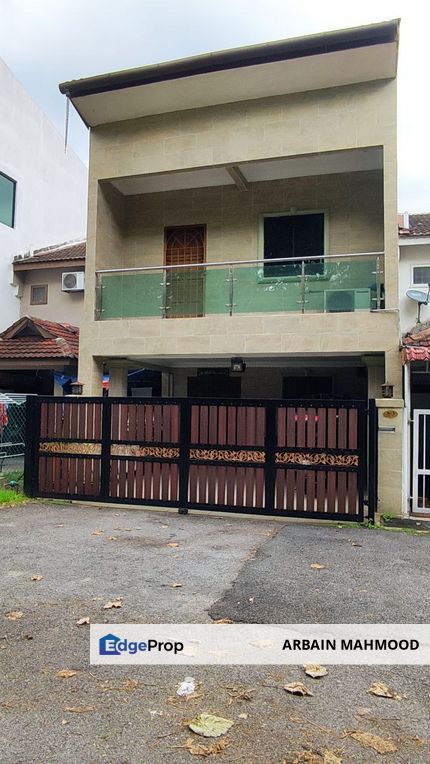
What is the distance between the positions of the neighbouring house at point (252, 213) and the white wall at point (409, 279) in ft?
9.79

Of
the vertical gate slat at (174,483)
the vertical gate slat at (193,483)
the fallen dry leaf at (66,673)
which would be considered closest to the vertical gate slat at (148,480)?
the vertical gate slat at (174,483)

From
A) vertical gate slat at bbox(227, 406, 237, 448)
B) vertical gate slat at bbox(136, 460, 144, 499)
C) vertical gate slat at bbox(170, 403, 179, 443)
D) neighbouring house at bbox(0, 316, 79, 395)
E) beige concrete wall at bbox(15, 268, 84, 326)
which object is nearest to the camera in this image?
vertical gate slat at bbox(227, 406, 237, 448)

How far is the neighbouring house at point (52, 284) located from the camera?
50.0ft

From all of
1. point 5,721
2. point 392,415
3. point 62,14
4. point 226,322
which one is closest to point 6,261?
point 62,14

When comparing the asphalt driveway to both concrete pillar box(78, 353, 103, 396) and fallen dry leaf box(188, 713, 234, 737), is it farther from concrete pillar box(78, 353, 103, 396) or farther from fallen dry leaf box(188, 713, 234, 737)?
concrete pillar box(78, 353, 103, 396)

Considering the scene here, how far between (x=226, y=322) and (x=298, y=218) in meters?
3.27

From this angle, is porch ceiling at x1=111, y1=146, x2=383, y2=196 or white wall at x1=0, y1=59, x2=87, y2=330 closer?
porch ceiling at x1=111, y1=146, x2=383, y2=196

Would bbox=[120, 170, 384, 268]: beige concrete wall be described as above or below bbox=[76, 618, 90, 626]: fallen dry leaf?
above

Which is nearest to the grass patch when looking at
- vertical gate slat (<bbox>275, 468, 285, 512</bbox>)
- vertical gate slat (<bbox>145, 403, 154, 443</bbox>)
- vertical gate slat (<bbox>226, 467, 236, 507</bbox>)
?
vertical gate slat (<bbox>145, 403, 154, 443</bbox>)

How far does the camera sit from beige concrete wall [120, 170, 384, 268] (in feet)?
37.0

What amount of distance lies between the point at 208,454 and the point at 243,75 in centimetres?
684

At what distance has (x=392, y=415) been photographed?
8.45 meters

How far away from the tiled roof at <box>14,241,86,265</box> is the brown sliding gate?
7.56m

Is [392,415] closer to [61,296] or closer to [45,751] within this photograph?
[45,751]
